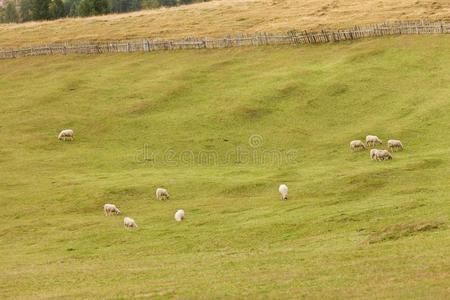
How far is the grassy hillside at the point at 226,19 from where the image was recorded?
286 feet

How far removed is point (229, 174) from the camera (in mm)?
52031

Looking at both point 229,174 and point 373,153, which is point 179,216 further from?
point 373,153

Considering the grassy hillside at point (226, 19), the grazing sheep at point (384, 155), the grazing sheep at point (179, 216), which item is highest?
the grazing sheep at point (179, 216)

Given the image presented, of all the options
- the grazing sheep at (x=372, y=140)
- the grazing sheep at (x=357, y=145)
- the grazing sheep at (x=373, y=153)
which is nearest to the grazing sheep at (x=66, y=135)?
the grazing sheep at (x=357, y=145)

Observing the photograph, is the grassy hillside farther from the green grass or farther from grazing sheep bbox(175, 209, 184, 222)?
grazing sheep bbox(175, 209, 184, 222)

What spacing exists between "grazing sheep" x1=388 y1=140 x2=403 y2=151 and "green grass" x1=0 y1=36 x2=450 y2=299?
64cm

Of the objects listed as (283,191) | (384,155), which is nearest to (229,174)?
(283,191)

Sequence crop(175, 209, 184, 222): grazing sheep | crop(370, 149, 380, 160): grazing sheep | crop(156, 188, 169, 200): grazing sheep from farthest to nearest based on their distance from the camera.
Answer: crop(370, 149, 380, 160): grazing sheep < crop(156, 188, 169, 200): grazing sheep < crop(175, 209, 184, 222): grazing sheep

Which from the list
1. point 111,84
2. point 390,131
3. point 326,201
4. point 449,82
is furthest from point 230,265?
point 111,84

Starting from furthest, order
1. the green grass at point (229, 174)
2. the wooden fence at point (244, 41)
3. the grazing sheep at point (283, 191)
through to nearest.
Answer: the wooden fence at point (244, 41) < the grazing sheep at point (283, 191) < the green grass at point (229, 174)

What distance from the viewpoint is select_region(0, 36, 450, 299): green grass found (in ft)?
95.8

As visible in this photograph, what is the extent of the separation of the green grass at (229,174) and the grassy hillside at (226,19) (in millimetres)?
8028

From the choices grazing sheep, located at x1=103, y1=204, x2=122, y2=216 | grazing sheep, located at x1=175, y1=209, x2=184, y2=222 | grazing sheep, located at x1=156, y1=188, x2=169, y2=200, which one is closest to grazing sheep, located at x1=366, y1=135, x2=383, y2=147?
grazing sheep, located at x1=156, y1=188, x2=169, y2=200

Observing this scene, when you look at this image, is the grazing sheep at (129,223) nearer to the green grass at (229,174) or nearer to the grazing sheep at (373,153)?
the green grass at (229,174)
